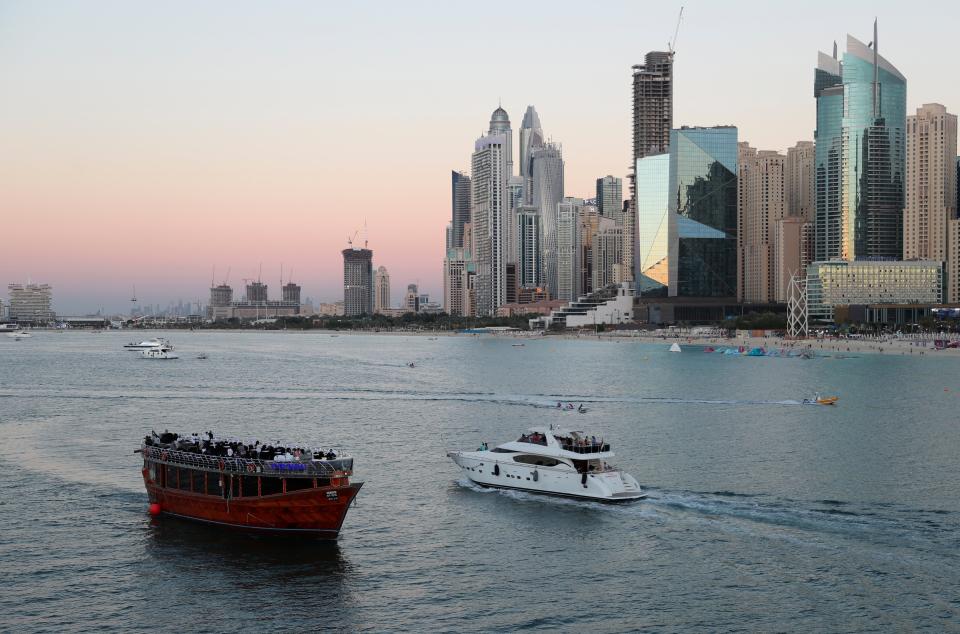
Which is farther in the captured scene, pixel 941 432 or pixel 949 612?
pixel 941 432

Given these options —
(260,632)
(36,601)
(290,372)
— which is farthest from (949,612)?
(290,372)

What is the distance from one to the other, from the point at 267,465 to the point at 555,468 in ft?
54.4

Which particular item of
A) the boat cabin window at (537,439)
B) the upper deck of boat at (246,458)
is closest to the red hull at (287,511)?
the upper deck of boat at (246,458)

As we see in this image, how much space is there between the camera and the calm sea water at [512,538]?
119 ft

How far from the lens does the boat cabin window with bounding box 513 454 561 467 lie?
2125 inches

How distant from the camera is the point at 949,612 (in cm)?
3553

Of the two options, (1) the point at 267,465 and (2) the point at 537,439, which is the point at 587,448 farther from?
(1) the point at 267,465

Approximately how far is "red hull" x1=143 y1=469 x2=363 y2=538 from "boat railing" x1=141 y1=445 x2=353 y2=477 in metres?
0.86

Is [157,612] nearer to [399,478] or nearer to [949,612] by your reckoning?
[399,478]

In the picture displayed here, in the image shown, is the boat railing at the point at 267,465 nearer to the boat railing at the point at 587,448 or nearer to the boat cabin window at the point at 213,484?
the boat cabin window at the point at 213,484

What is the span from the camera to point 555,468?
53.5 m

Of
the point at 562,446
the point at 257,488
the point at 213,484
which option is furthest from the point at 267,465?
the point at 562,446

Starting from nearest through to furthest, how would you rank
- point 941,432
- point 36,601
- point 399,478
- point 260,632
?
1. point 260,632
2. point 36,601
3. point 399,478
4. point 941,432

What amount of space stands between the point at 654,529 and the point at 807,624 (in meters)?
12.4
